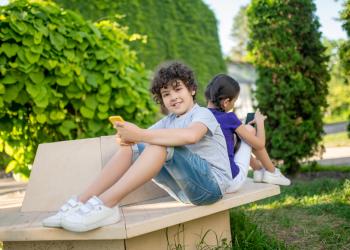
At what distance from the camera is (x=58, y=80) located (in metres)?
3.68

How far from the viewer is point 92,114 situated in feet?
12.9

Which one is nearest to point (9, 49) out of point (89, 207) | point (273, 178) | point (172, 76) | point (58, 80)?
point (58, 80)

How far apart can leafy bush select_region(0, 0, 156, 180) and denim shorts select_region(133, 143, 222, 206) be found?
177 cm

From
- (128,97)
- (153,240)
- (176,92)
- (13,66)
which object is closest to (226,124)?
(176,92)

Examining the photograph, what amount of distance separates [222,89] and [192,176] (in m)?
0.96

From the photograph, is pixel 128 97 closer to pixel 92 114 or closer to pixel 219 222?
pixel 92 114

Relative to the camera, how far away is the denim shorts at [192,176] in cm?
219

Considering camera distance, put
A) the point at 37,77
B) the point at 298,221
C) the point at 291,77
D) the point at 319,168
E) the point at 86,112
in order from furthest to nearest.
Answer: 1. the point at 319,168
2. the point at 291,77
3. the point at 86,112
4. the point at 37,77
5. the point at 298,221

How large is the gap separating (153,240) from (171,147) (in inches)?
21.0

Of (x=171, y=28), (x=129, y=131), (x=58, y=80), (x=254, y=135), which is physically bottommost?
(x=254, y=135)

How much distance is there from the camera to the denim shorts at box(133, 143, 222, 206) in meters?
2.19

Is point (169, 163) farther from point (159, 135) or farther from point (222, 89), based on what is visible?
point (222, 89)

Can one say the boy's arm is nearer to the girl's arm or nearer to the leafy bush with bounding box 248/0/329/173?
the girl's arm

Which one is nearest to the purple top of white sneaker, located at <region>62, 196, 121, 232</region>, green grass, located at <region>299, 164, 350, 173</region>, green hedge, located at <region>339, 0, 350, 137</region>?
white sneaker, located at <region>62, 196, 121, 232</region>
